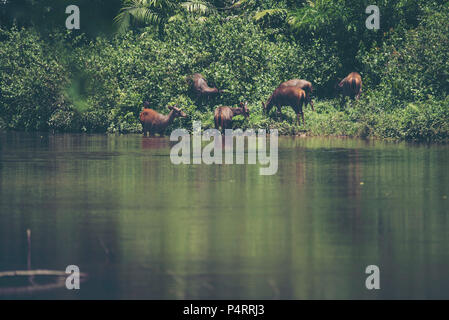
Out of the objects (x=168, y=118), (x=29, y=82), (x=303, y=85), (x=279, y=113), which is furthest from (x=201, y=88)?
(x=29, y=82)

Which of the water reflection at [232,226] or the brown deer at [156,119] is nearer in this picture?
the water reflection at [232,226]

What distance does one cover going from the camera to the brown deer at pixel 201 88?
34.6m

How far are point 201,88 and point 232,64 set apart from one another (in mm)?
1799

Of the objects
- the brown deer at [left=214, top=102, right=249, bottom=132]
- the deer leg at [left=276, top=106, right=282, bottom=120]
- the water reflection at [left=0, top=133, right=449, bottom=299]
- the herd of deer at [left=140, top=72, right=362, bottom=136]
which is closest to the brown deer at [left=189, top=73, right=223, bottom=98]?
the herd of deer at [left=140, top=72, right=362, bottom=136]

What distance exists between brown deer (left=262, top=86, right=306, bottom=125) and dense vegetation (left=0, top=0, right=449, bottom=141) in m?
0.59

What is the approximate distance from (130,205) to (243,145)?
1278 centimetres

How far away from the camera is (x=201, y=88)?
113 feet

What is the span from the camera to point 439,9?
107ft

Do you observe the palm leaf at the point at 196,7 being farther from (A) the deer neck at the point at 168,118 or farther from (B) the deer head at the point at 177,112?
(A) the deer neck at the point at 168,118

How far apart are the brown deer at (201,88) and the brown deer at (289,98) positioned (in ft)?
7.75

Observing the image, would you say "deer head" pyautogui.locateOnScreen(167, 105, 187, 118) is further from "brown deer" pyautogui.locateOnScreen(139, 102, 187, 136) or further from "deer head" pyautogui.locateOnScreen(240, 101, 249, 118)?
"deer head" pyautogui.locateOnScreen(240, 101, 249, 118)

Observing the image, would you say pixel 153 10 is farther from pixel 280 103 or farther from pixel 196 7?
pixel 280 103

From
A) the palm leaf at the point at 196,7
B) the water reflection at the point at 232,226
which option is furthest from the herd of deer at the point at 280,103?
the water reflection at the point at 232,226
